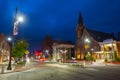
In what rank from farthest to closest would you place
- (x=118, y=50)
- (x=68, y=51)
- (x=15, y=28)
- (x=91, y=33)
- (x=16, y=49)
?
(x=68, y=51)
(x=91, y=33)
(x=118, y=50)
(x=16, y=49)
(x=15, y=28)

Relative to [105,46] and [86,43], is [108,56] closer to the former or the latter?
[105,46]

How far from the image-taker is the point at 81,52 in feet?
223

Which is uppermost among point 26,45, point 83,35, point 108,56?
point 83,35

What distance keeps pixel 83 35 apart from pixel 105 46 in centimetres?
1565

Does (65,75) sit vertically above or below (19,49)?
below

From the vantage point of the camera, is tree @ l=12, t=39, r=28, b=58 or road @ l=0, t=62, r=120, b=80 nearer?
road @ l=0, t=62, r=120, b=80

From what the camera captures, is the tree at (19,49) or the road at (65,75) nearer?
the road at (65,75)

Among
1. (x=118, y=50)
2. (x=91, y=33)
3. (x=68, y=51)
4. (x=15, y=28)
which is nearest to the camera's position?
(x=15, y=28)

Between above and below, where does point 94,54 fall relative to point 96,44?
below

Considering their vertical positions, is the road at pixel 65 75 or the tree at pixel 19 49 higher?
the tree at pixel 19 49

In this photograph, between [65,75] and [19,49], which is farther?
[19,49]

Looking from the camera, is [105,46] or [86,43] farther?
[86,43]

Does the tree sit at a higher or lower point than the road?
higher

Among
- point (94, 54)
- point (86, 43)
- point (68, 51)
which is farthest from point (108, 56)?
point (68, 51)
